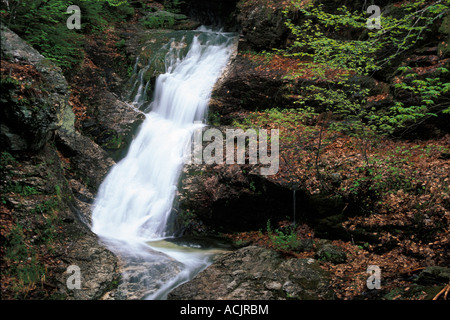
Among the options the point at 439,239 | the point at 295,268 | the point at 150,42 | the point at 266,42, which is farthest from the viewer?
the point at 150,42

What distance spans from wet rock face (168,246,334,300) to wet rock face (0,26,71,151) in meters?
4.09

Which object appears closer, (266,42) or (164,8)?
(266,42)

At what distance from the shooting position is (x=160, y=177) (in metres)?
9.03

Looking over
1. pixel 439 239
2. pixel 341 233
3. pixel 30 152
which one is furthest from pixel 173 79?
pixel 439 239

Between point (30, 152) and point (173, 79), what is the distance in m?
6.66

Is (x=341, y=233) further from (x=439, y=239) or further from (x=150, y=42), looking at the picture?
(x=150, y=42)

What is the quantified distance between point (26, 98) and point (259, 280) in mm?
5529

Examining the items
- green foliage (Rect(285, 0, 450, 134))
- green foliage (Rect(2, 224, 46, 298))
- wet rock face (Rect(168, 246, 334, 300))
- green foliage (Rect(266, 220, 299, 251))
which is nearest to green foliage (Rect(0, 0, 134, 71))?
green foliage (Rect(2, 224, 46, 298))

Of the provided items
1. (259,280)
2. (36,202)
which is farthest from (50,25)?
(259,280)

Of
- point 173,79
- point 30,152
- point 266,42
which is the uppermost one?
point 266,42

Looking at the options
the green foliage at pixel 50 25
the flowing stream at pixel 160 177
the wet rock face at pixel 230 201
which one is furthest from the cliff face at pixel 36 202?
the wet rock face at pixel 230 201

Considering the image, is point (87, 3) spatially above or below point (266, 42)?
above

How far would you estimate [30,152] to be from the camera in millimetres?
5984
